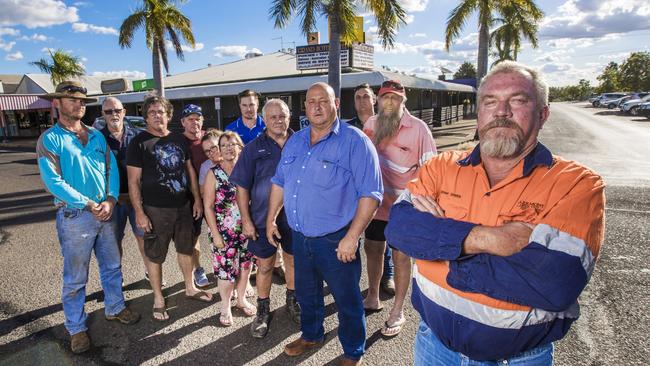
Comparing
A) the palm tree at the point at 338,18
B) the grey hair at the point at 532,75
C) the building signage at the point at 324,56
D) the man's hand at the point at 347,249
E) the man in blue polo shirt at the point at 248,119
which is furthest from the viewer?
the building signage at the point at 324,56

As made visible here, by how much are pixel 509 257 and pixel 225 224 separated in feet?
8.72

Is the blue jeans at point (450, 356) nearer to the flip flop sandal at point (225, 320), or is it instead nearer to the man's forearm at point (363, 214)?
the man's forearm at point (363, 214)

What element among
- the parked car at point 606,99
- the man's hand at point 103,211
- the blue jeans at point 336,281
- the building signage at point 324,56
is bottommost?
the blue jeans at point 336,281

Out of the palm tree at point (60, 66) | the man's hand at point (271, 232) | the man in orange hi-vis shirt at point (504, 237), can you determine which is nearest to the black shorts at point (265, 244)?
the man's hand at point (271, 232)

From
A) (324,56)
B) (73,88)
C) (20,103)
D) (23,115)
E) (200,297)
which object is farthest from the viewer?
(23,115)

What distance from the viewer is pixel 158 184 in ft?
11.3

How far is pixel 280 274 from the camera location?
4.40 m

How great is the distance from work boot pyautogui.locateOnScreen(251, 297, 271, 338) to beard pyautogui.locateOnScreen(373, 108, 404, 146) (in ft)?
5.79

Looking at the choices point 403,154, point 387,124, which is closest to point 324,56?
point 387,124

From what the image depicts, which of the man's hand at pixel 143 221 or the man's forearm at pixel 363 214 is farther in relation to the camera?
the man's hand at pixel 143 221

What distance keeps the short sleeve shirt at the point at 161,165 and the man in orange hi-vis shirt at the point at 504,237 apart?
8.09ft

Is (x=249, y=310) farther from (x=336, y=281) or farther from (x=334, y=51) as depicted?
(x=334, y=51)

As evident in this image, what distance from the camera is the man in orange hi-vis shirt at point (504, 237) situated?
1.37m

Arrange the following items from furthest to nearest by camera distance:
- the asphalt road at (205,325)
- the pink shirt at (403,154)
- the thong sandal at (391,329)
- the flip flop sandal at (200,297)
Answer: the flip flop sandal at (200,297) → the pink shirt at (403,154) → the thong sandal at (391,329) → the asphalt road at (205,325)
